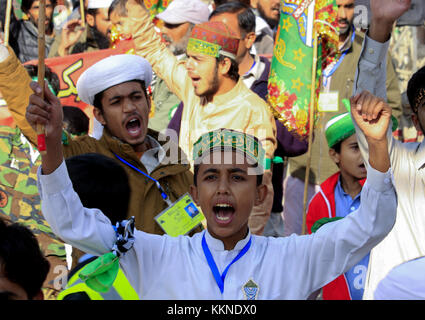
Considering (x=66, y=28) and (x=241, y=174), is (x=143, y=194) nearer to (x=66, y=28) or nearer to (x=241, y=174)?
(x=241, y=174)

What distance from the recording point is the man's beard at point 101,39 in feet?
23.7

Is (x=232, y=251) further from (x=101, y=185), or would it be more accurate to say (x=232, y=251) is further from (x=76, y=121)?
(x=76, y=121)

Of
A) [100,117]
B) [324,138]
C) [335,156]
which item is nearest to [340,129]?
[335,156]

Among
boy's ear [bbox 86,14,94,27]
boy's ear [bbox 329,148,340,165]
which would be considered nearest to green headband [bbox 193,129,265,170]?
boy's ear [bbox 329,148,340,165]

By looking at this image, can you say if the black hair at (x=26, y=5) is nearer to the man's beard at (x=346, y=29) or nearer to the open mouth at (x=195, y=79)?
the man's beard at (x=346, y=29)

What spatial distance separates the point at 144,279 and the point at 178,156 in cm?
140

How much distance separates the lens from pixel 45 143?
8.40ft

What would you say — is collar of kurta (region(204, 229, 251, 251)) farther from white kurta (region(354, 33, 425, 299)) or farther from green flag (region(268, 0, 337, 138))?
green flag (region(268, 0, 337, 138))

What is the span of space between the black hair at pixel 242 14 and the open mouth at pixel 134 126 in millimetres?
1872

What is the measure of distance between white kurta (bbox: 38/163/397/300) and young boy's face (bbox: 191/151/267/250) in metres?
0.06

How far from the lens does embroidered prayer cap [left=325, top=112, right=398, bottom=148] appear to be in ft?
15.6

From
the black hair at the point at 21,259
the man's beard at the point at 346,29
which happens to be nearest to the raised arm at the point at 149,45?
the man's beard at the point at 346,29

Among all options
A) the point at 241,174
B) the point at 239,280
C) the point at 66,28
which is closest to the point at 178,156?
the point at 241,174

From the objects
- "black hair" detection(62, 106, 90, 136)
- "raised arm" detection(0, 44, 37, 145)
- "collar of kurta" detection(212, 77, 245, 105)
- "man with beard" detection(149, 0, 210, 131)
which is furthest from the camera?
"man with beard" detection(149, 0, 210, 131)
